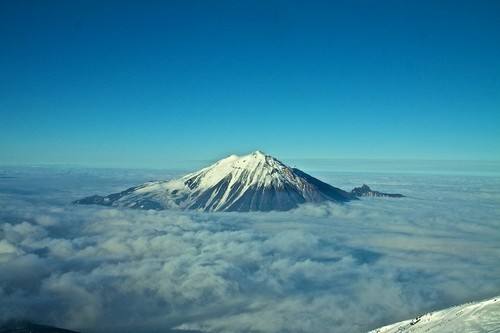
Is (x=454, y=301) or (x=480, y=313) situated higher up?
(x=480, y=313)

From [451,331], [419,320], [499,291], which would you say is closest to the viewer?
[451,331]

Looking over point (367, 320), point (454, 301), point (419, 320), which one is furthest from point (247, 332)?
point (419, 320)

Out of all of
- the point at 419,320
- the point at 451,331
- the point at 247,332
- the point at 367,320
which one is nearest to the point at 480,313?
the point at 451,331

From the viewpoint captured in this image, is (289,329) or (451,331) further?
(289,329)

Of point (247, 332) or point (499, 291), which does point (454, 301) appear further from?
point (247, 332)

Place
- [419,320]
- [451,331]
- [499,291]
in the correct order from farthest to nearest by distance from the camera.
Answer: [499,291] → [419,320] → [451,331]

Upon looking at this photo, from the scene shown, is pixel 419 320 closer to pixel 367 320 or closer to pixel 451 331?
pixel 451 331

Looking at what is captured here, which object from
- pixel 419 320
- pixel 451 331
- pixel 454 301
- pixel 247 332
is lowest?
pixel 247 332
